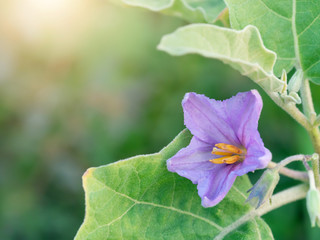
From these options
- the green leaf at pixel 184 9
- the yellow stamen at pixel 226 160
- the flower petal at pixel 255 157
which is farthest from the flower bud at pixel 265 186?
the green leaf at pixel 184 9

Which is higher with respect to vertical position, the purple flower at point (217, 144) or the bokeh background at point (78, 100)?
the purple flower at point (217, 144)

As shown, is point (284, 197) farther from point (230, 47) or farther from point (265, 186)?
point (230, 47)

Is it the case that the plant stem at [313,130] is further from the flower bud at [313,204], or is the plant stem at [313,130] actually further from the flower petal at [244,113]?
the flower petal at [244,113]

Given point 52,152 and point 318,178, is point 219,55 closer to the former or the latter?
point 318,178

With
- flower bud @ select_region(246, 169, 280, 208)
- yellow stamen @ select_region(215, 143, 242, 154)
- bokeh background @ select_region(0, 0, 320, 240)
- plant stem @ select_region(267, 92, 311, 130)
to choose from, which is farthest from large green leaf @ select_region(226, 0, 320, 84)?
bokeh background @ select_region(0, 0, 320, 240)

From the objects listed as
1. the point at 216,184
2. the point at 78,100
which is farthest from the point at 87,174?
the point at 78,100

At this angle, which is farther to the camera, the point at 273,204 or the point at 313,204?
the point at 273,204

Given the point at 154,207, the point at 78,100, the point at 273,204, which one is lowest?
the point at 78,100
